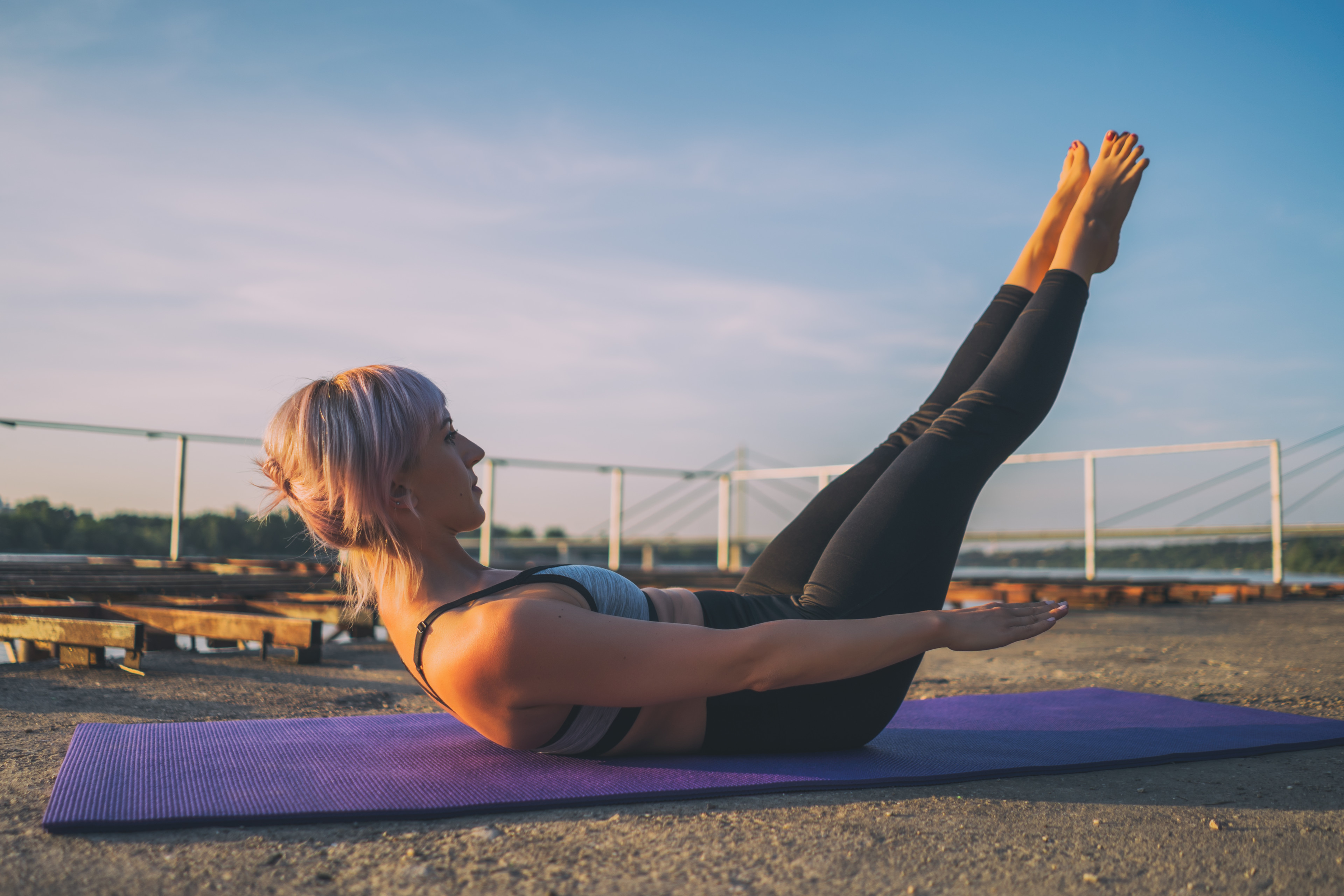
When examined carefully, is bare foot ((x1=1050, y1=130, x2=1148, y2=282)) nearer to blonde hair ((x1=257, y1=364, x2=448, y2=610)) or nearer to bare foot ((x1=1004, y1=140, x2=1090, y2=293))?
bare foot ((x1=1004, y1=140, x2=1090, y2=293))

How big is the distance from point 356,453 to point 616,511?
663 cm

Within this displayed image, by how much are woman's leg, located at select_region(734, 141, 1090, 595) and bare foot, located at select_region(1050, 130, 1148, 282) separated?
56 mm

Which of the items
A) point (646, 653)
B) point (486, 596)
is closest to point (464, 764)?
point (486, 596)

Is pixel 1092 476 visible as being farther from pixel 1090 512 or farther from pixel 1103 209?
pixel 1103 209

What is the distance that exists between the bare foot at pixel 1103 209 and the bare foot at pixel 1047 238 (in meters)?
0.03

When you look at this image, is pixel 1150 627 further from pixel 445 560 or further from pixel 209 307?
pixel 209 307

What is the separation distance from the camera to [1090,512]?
6.80 meters

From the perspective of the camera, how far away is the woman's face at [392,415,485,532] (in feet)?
3.91

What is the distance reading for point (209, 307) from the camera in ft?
34.3

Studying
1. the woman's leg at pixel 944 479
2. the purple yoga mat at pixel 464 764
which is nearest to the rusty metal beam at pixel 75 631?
the purple yoga mat at pixel 464 764

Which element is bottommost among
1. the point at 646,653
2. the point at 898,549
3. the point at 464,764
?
the point at 464,764

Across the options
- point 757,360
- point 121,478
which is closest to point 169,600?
point 121,478

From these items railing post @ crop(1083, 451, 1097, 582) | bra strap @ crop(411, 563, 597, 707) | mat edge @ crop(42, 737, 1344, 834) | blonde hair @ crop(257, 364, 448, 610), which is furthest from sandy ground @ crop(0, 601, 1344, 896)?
railing post @ crop(1083, 451, 1097, 582)

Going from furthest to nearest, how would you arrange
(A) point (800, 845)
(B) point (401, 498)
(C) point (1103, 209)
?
(C) point (1103, 209) → (B) point (401, 498) → (A) point (800, 845)
